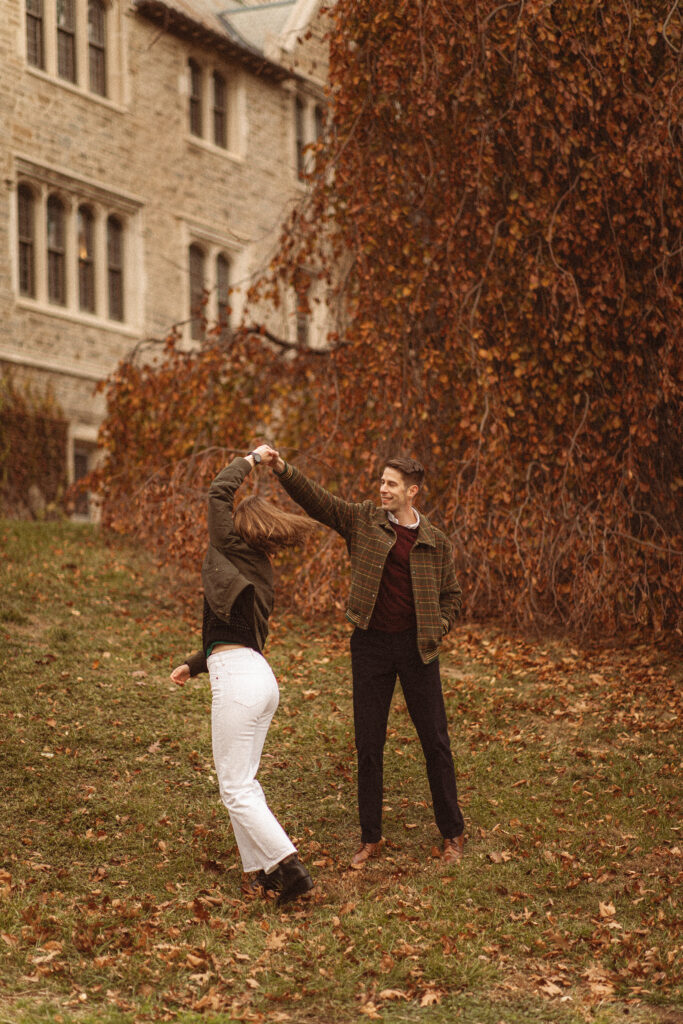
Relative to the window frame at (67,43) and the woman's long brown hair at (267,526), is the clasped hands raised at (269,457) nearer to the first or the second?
the woman's long brown hair at (267,526)

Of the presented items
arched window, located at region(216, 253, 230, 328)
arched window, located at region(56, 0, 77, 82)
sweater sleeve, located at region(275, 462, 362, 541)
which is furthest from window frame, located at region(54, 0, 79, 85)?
sweater sleeve, located at region(275, 462, 362, 541)

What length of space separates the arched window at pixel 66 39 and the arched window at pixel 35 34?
371 millimetres

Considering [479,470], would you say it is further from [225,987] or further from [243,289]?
[243,289]

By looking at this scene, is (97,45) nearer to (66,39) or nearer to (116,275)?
(66,39)

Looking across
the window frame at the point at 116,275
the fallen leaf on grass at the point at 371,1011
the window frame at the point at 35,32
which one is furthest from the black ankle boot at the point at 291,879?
the window frame at the point at 35,32

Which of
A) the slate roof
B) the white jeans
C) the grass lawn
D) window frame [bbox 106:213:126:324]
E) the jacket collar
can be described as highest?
the slate roof

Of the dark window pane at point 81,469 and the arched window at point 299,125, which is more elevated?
the arched window at point 299,125

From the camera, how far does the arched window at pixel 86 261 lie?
19.2m

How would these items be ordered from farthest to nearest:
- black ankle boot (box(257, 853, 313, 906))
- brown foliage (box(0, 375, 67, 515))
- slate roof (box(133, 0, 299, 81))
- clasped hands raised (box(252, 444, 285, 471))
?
slate roof (box(133, 0, 299, 81)) → brown foliage (box(0, 375, 67, 515)) → clasped hands raised (box(252, 444, 285, 471)) → black ankle boot (box(257, 853, 313, 906))

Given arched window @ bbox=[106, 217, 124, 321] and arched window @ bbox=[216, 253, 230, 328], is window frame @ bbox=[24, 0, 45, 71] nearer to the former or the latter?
arched window @ bbox=[106, 217, 124, 321]

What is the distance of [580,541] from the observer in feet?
33.6

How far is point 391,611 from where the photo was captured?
622cm

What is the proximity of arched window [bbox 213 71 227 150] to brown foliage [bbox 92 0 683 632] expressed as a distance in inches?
436

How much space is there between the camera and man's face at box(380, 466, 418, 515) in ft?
20.4
